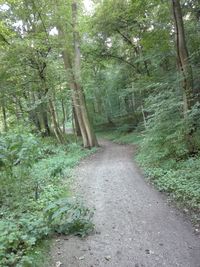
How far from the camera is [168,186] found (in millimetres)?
6691

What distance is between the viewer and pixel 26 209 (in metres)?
5.33

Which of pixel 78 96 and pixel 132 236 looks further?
pixel 78 96

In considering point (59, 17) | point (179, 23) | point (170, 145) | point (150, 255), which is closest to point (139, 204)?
point (150, 255)

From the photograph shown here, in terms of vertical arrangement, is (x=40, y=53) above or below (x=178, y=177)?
above

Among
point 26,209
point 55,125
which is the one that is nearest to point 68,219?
point 26,209

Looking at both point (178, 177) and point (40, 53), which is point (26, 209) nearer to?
point (178, 177)

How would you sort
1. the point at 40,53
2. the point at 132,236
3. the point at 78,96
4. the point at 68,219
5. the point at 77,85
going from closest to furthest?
the point at 132,236 → the point at 68,219 → the point at 40,53 → the point at 77,85 → the point at 78,96

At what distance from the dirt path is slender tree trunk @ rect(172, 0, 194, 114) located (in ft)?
9.93

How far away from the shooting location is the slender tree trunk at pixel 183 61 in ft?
26.1

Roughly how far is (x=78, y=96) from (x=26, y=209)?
11.6m

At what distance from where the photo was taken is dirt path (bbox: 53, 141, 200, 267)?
3795 millimetres

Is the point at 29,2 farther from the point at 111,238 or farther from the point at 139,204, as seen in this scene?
the point at 111,238

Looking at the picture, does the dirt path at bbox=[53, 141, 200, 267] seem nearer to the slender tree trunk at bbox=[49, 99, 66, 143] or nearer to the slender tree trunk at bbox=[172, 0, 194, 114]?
the slender tree trunk at bbox=[172, 0, 194, 114]

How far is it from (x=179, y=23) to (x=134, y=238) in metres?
6.78
